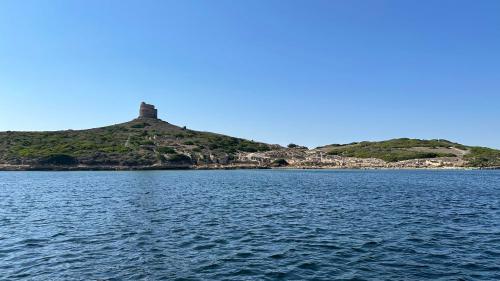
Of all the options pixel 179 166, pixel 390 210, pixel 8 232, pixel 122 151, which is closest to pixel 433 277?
pixel 390 210

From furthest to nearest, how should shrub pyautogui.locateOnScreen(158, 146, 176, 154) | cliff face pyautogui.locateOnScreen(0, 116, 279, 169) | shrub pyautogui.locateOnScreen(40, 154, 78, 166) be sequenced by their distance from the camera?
shrub pyautogui.locateOnScreen(158, 146, 176, 154) → cliff face pyautogui.locateOnScreen(0, 116, 279, 169) → shrub pyautogui.locateOnScreen(40, 154, 78, 166)

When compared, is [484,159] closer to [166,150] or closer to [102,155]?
[166,150]

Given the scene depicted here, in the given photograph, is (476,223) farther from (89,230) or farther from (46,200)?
(46,200)

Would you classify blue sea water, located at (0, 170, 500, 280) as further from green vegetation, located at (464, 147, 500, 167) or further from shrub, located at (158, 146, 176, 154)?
green vegetation, located at (464, 147, 500, 167)

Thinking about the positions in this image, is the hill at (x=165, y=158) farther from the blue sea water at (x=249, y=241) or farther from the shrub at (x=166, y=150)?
the blue sea water at (x=249, y=241)

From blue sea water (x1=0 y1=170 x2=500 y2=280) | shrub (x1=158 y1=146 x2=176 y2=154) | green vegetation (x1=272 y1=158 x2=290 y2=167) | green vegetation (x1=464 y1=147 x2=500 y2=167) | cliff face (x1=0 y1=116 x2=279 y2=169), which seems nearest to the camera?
blue sea water (x1=0 y1=170 x2=500 y2=280)

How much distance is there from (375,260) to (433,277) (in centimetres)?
370

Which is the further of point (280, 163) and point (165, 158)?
point (280, 163)

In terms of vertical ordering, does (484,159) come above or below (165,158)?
above

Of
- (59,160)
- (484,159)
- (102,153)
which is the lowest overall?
(59,160)

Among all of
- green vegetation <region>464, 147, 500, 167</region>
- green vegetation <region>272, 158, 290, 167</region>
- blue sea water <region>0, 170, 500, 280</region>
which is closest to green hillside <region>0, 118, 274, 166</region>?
green vegetation <region>272, 158, 290, 167</region>

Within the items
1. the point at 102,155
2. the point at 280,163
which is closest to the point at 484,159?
the point at 280,163

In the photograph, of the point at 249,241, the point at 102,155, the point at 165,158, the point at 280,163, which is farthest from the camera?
the point at 280,163

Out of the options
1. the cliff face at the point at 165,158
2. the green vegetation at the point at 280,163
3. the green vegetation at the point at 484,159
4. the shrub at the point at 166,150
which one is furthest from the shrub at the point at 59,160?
the green vegetation at the point at 484,159
